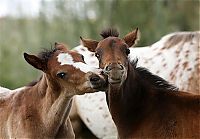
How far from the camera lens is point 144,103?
6363 millimetres

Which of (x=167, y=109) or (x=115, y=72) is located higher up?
(x=115, y=72)

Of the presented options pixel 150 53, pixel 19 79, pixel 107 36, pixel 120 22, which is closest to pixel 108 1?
pixel 120 22

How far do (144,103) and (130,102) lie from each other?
15 cm

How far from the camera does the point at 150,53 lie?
28.7ft

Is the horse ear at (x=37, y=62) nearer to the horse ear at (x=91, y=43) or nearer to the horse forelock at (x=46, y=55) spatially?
the horse forelock at (x=46, y=55)

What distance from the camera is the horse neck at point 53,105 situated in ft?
19.7

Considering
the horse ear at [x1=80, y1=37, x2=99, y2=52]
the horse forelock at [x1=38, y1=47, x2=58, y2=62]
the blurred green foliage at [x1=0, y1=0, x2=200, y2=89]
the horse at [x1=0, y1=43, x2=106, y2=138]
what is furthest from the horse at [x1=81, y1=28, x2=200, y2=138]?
the blurred green foliage at [x1=0, y1=0, x2=200, y2=89]

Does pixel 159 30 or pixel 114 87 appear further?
pixel 159 30

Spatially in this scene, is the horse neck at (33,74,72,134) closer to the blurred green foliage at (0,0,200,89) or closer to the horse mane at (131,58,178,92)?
the horse mane at (131,58,178,92)

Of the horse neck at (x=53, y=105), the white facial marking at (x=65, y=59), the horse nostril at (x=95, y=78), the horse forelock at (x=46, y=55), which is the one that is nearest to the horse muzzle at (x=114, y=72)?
the horse nostril at (x=95, y=78)

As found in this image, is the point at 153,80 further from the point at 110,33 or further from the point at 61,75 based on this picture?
the point at 61,75

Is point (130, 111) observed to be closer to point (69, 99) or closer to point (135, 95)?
point (135, 95)

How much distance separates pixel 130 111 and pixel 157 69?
2245 mm

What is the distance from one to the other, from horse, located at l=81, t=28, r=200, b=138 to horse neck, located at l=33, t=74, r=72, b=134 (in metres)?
0.48
